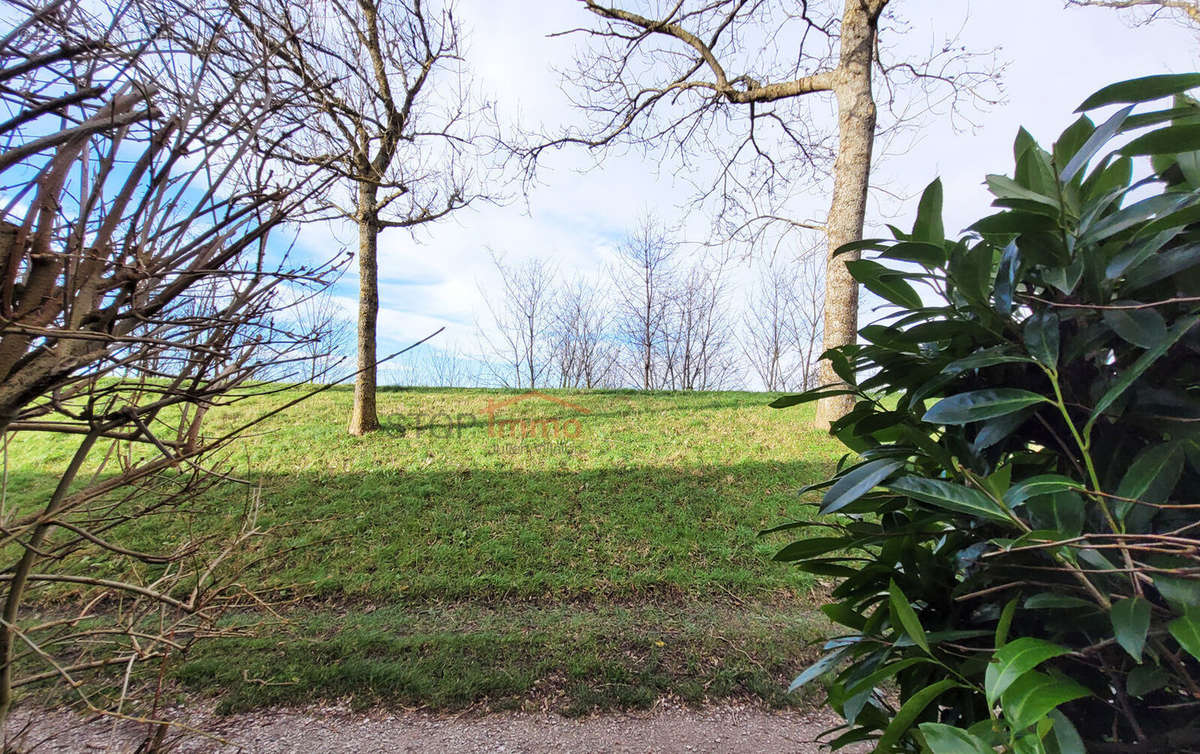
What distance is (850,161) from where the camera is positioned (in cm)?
596

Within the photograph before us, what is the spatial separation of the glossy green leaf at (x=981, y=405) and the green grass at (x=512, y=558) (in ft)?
5.83

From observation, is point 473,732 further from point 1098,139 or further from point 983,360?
point 1098,139

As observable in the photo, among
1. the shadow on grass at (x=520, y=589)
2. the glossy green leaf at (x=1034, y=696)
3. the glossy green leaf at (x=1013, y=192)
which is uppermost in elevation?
the glossy green leaf at (x=1013, y=192)

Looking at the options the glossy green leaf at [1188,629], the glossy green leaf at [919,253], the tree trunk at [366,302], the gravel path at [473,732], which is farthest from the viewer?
the tree trunk at [366,302]

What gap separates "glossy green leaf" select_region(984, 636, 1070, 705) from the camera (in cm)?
54

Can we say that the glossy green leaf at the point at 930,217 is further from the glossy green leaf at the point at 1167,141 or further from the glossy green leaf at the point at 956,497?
the glossy green leaf at the point at 956,497

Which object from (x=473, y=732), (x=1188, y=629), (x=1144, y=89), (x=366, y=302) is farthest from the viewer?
(x=366, y=302)

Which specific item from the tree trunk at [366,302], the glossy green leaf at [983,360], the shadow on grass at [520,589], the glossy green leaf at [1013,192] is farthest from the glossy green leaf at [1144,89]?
the tree trunk at [366,302]

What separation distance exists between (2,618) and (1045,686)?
190cm

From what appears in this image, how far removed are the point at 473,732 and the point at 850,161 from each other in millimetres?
6780

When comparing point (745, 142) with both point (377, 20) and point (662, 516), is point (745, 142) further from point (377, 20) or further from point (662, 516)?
point (662, 516)

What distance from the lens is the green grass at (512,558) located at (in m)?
2.64

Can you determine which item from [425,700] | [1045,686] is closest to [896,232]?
[1045,686]

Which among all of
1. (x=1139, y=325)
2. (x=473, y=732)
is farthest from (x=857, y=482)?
(x=473, y=732)
